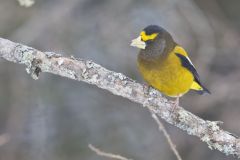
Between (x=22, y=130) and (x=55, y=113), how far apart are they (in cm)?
37

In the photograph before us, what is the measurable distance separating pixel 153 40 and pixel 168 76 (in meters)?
0.31

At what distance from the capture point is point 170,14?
6.61 meters

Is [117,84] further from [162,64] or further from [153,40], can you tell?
[153,40]

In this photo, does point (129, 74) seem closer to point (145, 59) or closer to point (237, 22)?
point (237, 22)

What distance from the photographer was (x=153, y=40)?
4523 millimetres

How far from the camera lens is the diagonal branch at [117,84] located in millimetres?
3891

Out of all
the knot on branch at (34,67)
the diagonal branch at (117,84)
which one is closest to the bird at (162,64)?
the diagonal branch at (117,84)

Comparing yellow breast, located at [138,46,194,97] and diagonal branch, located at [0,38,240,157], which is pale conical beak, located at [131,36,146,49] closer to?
yellow breast, located at [138,46,194,97]

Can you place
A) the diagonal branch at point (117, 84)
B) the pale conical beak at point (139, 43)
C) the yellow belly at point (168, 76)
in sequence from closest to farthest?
the diagonal branch at point (117, 84)
the yellow belly at point (168, 76)
the pale conical beak at point (139, 43)

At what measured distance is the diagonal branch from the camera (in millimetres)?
3891

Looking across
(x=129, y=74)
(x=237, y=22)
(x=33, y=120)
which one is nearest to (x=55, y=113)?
(x=33, y=120)

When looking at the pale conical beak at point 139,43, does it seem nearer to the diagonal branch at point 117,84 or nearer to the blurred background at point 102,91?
the diagonal branch at point 117,84

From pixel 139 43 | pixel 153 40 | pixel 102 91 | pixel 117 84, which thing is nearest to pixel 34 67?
pixel 117 84

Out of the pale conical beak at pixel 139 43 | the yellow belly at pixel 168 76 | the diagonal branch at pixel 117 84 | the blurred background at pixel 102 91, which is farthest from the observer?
the blurred background at pixel 102 91
